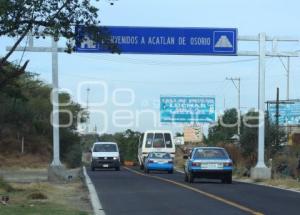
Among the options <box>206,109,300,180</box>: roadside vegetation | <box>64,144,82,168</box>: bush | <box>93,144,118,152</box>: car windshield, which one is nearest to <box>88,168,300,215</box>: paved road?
<box>206,109,300,180</box>: roadside vegetation

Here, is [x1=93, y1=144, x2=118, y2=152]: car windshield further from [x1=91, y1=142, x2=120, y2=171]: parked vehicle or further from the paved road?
the paved road

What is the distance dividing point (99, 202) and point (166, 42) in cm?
1594

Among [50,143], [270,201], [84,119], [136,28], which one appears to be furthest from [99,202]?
[84,119]

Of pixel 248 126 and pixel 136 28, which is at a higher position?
pixel 136 28

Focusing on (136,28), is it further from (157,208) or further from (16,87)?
(157,208)

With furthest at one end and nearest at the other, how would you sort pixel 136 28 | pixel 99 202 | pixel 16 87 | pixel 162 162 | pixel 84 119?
pixel 84 119 → pixel 162 162 → pixel 136 28 → pixel 16 87 → pixel 99 202

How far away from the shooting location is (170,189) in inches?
959

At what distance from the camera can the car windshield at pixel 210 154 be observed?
28886 mm

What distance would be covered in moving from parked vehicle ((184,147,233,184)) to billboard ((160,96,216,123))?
26.2 meters

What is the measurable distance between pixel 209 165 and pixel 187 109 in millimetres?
27359

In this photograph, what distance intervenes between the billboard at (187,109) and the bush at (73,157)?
15.1 metres

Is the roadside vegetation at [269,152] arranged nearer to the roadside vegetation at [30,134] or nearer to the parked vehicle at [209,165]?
the parked vehicle at [209,165]

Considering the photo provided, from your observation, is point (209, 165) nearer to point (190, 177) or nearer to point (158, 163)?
point (190, 177)

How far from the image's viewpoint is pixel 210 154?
29.0 metres
